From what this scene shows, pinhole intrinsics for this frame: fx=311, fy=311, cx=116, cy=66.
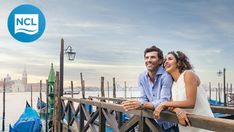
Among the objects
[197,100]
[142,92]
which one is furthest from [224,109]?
[197,100]

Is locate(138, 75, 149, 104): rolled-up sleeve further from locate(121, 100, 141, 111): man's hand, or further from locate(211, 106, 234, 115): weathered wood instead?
locate(211, 106, 234, 115): weathered wood

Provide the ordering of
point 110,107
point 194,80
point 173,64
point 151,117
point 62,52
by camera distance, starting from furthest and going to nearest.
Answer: point 62,52, point 110,107, point 151,117, point 173,64, point 194,80

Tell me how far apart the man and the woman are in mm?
214

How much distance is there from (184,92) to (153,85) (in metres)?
0.79

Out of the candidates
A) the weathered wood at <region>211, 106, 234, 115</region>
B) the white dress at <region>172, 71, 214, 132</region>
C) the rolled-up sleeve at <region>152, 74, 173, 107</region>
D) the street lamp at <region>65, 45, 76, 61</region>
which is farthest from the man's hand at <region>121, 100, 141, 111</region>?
the street lamp at <region>65, 45, 76, 61</region>

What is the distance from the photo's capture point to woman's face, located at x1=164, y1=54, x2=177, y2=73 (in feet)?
9.50

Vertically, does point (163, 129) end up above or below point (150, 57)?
below

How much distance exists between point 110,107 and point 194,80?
190cm

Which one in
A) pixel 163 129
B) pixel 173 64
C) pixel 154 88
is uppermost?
pixel 173 64

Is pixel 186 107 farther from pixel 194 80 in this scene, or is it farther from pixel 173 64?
pixel 173 64

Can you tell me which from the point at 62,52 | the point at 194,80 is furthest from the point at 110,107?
the point at 62,52

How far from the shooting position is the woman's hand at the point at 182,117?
2.61 m

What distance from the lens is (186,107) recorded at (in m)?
2.62

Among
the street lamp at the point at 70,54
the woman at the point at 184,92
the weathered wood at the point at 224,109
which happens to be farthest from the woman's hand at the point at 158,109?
the street lamp at the point at 70,54
